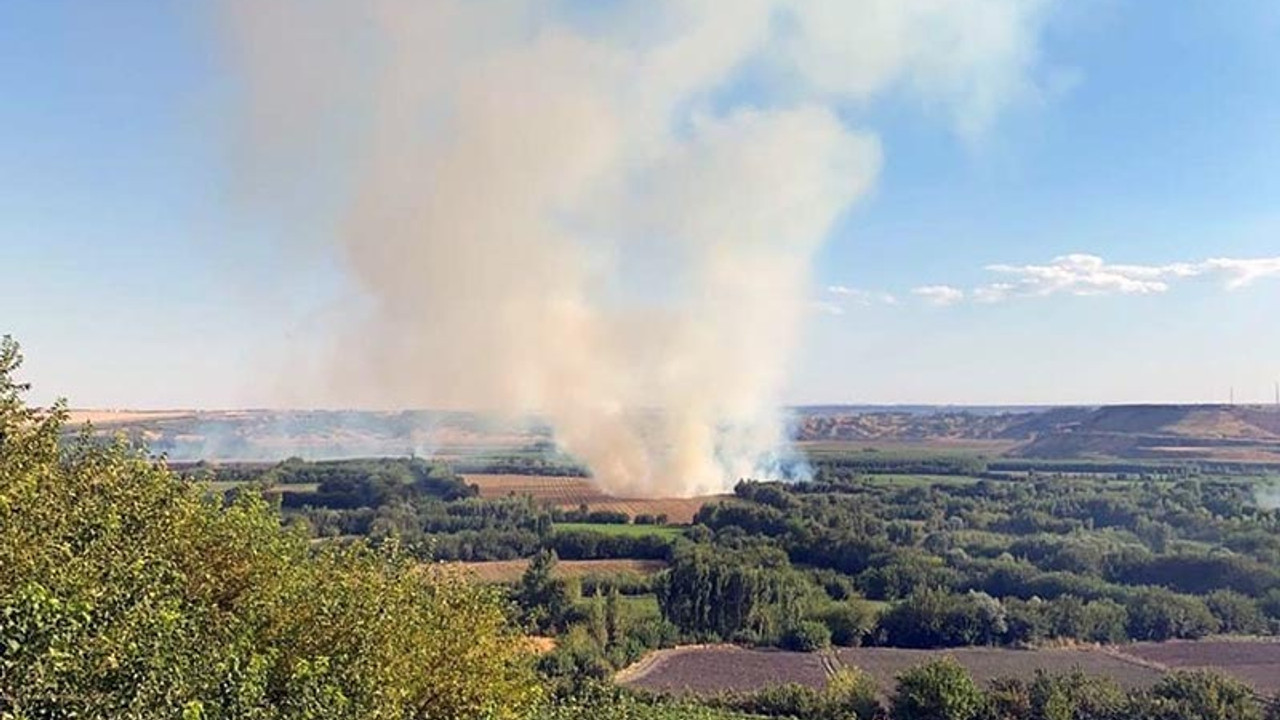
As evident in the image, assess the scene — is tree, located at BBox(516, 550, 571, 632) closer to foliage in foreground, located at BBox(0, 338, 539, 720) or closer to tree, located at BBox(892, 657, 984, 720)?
tree, located at BBox(892, 657, 984, 720)

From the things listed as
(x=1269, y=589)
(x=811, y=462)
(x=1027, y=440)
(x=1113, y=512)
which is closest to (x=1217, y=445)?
(x=1027, y=440)

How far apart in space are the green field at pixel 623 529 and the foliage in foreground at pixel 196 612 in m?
58.3

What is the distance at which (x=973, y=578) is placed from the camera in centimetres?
6366

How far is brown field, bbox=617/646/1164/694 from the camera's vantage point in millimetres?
44188

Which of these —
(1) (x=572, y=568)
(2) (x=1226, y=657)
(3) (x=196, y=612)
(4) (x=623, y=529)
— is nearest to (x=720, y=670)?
(1) (x=572, y=568)

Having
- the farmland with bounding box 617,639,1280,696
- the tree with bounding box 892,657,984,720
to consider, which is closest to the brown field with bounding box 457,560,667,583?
the farmland with bounding box 617,639,1280,696

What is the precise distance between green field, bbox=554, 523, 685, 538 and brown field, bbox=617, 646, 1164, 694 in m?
24.5

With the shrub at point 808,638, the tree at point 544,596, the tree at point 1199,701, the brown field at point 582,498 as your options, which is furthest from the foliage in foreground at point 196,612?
the brown field at point 582,498

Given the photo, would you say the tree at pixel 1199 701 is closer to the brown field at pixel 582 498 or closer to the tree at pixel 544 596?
the tree at pixel 544 596

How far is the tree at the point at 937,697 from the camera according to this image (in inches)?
1411

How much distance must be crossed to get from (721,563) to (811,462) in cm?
9078

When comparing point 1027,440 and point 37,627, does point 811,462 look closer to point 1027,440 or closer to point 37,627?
point 1027,440

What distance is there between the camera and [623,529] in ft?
267

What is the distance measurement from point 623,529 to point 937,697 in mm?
47153
